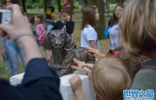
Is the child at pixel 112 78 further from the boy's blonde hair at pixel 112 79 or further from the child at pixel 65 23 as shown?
the child at pixel 65 23

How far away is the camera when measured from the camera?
1155 millimetres

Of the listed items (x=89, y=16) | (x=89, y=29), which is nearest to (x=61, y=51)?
(x=89, y=29)

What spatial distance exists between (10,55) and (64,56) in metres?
2.41

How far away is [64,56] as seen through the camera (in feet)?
10.5

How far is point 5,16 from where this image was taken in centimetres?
120

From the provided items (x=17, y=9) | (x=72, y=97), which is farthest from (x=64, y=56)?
(x=17, y=9)

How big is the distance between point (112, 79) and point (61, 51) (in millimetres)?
1471

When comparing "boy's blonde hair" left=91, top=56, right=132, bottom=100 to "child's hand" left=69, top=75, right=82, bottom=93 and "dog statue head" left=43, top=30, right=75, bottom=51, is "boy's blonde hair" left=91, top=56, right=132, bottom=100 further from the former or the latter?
"dog statue head" left=43, top=30, right=75, bottom=51

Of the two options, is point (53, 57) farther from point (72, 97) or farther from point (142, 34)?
point (142, 34)

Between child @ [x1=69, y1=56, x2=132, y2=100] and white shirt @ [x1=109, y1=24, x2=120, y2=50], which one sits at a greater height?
child @ [x1=69, y1=56, x2=132, y2=100]

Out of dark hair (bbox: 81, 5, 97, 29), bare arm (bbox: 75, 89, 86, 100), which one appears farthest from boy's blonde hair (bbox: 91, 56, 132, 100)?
dark hair (bbox: 81, 5, 97, 29)

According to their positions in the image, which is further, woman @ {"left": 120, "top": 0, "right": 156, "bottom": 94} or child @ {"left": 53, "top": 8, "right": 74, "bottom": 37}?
child @ {"left": 53, "top": 8, "right": 74, "bottom": 37}

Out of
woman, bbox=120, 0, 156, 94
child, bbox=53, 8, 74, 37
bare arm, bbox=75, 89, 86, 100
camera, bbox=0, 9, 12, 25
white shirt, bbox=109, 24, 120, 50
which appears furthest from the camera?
child, bbox=53, 8, 74, 37

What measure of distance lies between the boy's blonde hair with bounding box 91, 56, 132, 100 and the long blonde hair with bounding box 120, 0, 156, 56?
300mm
